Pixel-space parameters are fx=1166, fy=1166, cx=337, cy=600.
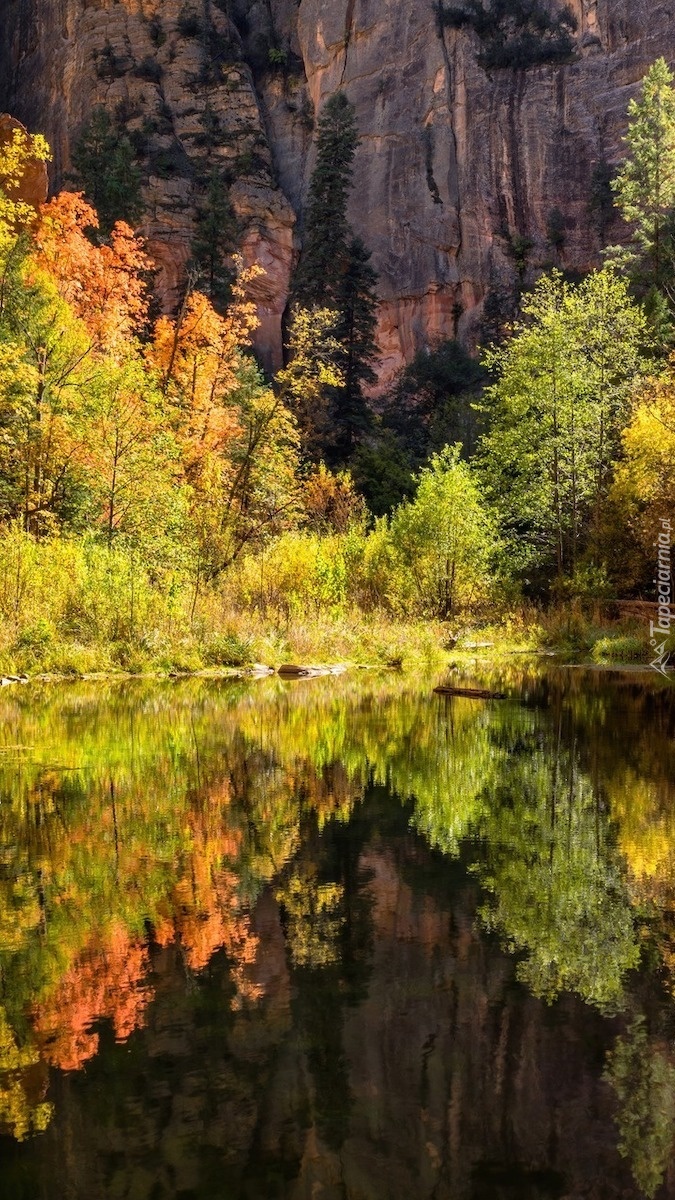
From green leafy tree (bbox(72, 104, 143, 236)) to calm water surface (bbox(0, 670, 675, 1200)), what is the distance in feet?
140

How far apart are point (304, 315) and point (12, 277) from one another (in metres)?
7.30

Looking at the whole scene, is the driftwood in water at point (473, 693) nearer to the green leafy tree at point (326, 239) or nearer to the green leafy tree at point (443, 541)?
the green leafy tree at point (443, 541)

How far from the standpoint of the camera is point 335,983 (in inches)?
187

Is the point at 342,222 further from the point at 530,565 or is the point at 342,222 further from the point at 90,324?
the point at 530,565

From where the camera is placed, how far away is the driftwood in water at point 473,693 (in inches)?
659

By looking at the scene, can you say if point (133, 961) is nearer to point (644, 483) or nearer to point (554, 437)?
point (644, 483)

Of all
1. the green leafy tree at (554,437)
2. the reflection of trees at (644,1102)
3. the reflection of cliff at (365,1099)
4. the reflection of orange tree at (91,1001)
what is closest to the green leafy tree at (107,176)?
the green leafy tree at (554,437)

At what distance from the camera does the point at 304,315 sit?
29672 millimetres

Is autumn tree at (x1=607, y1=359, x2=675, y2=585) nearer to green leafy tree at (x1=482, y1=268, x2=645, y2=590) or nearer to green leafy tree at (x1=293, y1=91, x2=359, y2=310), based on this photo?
green leafy tree at (x1=482, y1=268, x2=645, y2=590)

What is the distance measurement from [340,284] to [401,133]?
60.1ft

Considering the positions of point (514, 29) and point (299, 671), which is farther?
point (514, 29)

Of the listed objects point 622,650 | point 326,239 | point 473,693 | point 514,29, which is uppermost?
point 514,29

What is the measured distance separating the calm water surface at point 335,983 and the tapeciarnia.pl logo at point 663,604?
567 inches

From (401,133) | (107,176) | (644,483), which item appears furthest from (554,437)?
(401,133)
